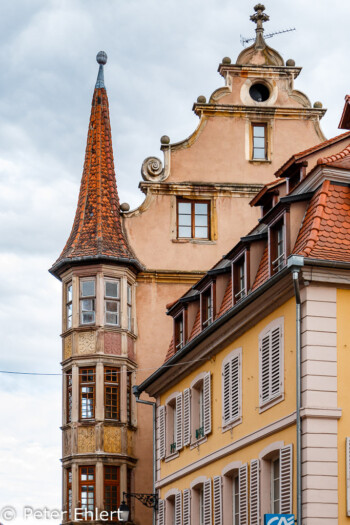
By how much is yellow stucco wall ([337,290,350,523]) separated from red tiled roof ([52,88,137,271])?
17.4 m

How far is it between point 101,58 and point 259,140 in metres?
6.52

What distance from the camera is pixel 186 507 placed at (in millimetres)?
34781

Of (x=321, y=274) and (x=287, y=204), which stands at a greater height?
(x=287, y=204)

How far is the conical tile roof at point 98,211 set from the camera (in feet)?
142

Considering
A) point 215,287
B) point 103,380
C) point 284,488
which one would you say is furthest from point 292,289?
point 103,380

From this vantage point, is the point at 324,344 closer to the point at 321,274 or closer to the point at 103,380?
the point at 321,274

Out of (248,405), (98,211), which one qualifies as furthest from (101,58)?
(248,405)

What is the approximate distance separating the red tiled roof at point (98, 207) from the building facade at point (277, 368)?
27.7 feet

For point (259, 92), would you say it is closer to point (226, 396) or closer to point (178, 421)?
point (178, 421)

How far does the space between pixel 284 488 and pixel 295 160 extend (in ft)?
25.9

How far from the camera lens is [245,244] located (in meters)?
31.1

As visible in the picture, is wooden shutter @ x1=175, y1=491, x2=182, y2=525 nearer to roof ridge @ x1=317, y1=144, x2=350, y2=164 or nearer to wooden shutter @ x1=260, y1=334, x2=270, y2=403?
wooden shutter @ x1=260, y1=334, x2=270, y2=403

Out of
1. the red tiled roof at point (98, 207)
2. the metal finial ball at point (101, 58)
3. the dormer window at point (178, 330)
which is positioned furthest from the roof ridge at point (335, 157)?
the metal finial ball at point (101, 58)

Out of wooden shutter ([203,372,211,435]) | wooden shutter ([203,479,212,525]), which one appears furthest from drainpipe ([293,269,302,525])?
wooden shutter ([203,479,212,525])
